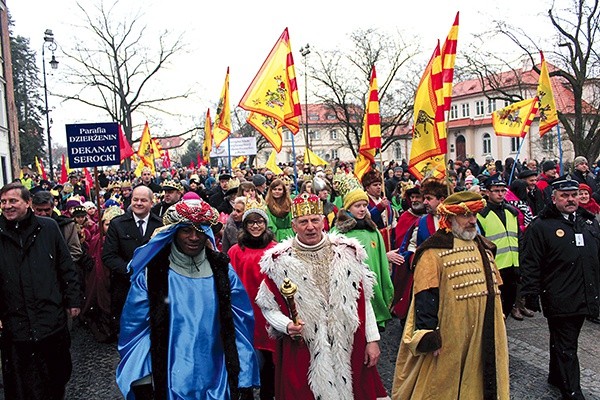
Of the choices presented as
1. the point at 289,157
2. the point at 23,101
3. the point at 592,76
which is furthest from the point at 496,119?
the point at 289,157

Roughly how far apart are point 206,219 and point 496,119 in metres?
10.6

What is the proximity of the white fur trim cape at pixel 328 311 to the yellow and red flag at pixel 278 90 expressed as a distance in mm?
6327

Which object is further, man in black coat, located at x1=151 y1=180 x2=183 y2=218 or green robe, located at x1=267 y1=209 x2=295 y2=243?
man in black coat, located at x1=151 y1=180 x2=183 y2=218

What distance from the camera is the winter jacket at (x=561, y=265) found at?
481 cm

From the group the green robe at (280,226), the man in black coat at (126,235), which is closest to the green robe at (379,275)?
the green robe at (280,226)

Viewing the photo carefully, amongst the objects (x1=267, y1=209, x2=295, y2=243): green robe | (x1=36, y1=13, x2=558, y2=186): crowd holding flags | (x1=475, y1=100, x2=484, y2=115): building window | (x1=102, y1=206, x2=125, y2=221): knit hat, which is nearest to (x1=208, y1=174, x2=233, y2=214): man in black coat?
(x1=36, y1=13, x2=558, y2=186): crowd holding flags

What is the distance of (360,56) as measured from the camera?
4178 cm

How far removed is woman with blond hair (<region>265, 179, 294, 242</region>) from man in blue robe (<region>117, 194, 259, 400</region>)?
10.7 ft

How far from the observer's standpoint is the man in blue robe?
3.19 meters

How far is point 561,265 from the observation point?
488 centimetres

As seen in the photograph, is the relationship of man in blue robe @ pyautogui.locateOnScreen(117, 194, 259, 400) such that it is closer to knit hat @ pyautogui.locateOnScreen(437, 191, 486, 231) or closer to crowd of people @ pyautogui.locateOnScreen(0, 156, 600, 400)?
crowd of people @ pyautogui.locateOnScreen(0, 156, 600, 400)

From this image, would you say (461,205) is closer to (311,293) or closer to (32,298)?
(311,293)

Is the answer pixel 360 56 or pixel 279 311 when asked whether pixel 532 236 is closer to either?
pixel 279 311

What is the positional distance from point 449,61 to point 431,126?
84 cm
